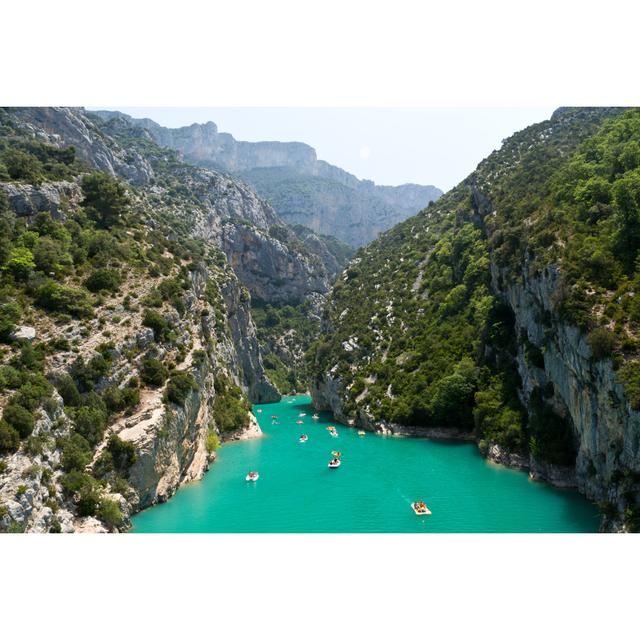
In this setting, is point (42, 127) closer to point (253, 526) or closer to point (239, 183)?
point (239, 183)

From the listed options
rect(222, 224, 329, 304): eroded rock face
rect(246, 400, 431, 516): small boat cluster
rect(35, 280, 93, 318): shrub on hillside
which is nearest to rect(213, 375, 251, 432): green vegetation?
rect(246, 400, 431, 516): small boat cluster

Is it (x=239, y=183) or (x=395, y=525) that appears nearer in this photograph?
(x=395, y=525)

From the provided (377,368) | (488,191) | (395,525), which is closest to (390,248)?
(488,191)

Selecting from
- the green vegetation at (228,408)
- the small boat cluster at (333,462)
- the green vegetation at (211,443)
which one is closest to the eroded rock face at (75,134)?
the green vegetation at (228,408)

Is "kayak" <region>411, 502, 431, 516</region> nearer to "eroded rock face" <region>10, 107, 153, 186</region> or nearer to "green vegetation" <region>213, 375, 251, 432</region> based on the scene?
"green vegetation" <region>213, 375, 251, 432</region>

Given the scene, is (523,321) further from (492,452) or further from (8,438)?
(8,438)

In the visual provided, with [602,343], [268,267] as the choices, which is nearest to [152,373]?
[602,343]

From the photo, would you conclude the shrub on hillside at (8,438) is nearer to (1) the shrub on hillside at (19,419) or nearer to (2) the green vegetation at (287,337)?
(1) the shrub on hillside at (19,419)

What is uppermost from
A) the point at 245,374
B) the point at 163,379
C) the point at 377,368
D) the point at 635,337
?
the point at 635,337
